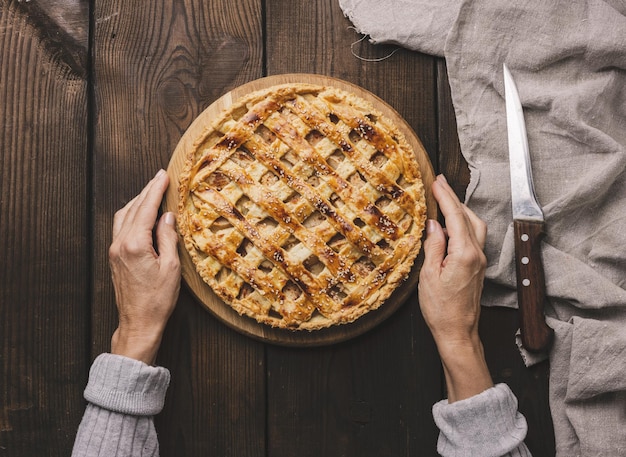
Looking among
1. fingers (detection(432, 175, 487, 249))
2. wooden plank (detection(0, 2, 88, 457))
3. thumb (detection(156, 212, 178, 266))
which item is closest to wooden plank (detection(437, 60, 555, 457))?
fingers (detection(432, 175, 487, 249))

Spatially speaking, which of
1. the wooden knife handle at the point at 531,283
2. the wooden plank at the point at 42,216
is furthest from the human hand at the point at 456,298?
the wooden plank at the point at 42,216

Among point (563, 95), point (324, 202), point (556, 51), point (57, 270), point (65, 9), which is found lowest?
point (57, 270)

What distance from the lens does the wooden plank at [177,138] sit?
58.6 inches

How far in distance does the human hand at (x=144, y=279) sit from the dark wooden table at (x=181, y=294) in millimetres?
109

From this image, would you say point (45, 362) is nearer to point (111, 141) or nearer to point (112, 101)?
point (111, 141)

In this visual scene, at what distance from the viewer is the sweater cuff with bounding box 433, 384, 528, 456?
1.30m

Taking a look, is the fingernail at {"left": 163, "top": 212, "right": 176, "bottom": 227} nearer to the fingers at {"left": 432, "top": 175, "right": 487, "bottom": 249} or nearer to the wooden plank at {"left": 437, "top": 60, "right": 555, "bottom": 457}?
the fingers at {"left": 432, "top": 175, "right": 487, "bottom": 249}

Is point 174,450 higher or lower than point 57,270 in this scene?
lower

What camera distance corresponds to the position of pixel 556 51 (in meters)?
1.46

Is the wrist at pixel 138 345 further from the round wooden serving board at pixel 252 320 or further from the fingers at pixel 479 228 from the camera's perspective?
the fingers at pixel 479 228

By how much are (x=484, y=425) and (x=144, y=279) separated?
85 cm

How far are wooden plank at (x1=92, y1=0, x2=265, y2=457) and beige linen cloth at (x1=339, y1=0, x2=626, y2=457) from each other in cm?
36

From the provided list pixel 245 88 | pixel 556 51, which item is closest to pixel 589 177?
pixel 556 51

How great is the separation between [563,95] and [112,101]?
1.14 m
